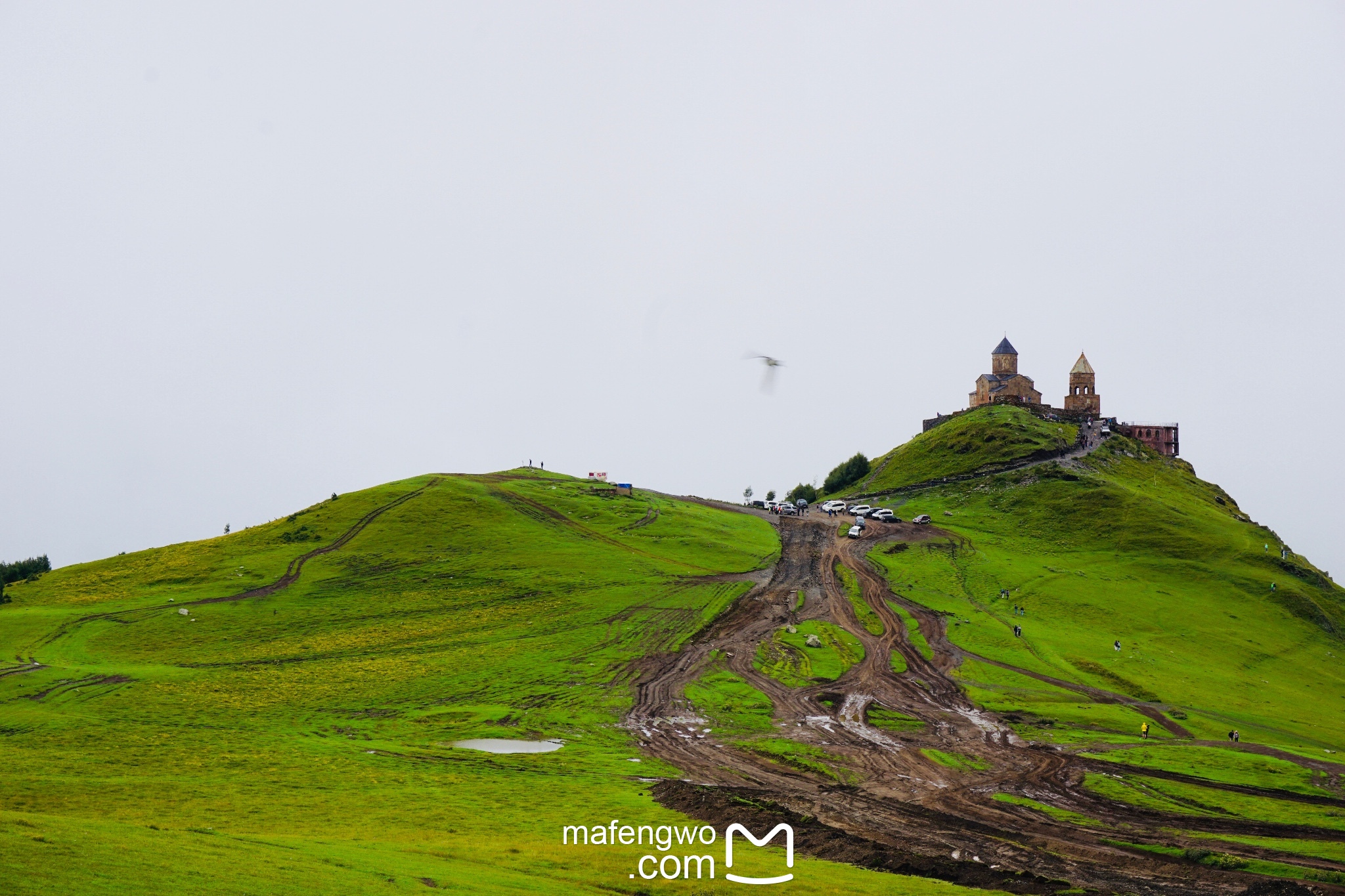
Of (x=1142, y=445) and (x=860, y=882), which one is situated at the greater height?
(x=1142, y=445)

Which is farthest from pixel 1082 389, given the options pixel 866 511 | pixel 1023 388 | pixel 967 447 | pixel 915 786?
pixel 915 786

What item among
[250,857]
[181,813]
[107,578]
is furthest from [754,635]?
[107,578]

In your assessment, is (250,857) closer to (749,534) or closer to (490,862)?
(490,862)

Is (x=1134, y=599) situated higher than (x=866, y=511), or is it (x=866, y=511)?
(x=866, y=511)

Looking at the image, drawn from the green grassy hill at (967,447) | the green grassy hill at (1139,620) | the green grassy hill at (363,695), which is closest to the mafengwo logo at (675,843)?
the green grassy hill at (363,695)

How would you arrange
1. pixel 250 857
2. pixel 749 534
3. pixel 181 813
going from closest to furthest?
pixel 250 857 → pixel 181 813 → pixel 749 534

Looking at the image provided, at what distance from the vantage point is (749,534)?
109062 mm

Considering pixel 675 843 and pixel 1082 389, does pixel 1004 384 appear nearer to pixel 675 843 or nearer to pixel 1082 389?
pixel 1082 389

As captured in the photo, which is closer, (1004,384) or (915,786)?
(915,786)

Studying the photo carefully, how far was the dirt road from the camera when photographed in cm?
3553

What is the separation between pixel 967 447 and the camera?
140 m

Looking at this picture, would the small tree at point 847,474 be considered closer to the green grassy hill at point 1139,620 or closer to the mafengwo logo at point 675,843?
the green grassy hill at point 1139,620

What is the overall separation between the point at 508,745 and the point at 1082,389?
148293mm

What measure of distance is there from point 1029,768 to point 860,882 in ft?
70.2
